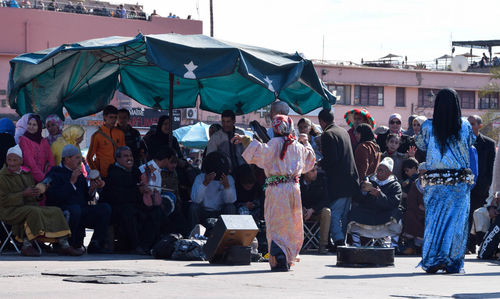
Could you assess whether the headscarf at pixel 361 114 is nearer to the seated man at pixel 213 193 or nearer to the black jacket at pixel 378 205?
the black jacket at pixel 378 205

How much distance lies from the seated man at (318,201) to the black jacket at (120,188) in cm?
263

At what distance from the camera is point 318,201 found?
48.3ft

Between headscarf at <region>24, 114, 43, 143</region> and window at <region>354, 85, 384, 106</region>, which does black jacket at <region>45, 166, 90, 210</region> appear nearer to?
Result: headscarf at <region>24, 114, 43, 143</region>

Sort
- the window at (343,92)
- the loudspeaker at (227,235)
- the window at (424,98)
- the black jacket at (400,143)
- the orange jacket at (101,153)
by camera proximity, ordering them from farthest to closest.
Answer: the window at (424,98), the window at (343,92), the black jacket at (400,143), the orange jacket at (101,153), the loudspeaker at (227,235)

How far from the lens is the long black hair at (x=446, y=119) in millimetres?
11055

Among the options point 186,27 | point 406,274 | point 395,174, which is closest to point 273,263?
point 406,274

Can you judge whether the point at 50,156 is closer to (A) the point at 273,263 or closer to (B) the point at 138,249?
(B) the point at 138,249

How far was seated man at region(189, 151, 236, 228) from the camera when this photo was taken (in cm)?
1373

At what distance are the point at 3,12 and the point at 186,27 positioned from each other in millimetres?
10916

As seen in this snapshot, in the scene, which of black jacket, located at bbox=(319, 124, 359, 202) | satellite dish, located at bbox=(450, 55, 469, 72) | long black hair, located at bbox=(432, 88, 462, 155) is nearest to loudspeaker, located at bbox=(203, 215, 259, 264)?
long black hair, located at bbox=(432, 88, 462, 155)

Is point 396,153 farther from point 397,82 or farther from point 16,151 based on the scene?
point 397,82

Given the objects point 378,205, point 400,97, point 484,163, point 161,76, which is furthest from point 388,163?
point 400,97

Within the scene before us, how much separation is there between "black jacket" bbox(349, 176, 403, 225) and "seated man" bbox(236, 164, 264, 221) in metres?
1.62

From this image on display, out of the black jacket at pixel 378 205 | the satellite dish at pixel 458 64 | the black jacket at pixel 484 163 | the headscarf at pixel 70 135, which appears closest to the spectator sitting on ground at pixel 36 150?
the headscarf at pixel 70 135
